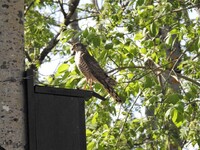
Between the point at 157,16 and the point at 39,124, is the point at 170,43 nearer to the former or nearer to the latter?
the point at 157,16

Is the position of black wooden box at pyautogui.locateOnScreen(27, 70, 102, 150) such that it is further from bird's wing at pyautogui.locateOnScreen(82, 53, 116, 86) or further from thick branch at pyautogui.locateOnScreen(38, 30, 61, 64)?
thick branch at pyautogui.locateOnScreen(38, 30, 61, 64)

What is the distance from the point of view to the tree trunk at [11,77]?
2305mm

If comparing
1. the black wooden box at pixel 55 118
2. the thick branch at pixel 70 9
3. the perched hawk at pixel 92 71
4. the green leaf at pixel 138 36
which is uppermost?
the thick branch at pixel 70 9

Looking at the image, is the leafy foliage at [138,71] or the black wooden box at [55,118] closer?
the black wooden box at [55,118]

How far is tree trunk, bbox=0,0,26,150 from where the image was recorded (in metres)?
2.30

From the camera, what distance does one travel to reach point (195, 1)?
4.55 m

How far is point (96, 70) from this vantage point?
13.2 ft

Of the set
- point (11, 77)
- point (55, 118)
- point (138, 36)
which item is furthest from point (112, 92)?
point (11, 77)

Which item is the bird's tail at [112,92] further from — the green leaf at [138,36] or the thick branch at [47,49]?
the thick branch at [47,49]

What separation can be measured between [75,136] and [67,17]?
5566mm

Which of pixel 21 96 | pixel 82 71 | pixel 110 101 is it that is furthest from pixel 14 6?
pixel 110 101

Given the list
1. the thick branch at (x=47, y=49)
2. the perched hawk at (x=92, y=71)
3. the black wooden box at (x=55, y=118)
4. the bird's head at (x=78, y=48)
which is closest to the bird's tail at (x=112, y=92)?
the perched hawk at (x=92, y=71)

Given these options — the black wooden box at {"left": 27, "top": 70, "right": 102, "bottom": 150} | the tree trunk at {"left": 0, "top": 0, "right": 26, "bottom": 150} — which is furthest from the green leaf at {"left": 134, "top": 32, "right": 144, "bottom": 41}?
the tree trunk at {"left": 0, "top": 0, "right": 26, "bottom": 150}

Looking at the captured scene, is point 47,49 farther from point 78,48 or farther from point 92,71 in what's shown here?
point 92,71
